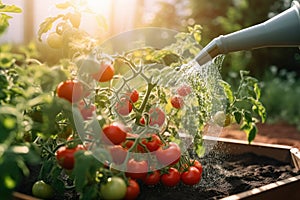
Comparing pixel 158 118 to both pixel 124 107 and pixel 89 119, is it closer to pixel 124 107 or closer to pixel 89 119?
pixel 124 107

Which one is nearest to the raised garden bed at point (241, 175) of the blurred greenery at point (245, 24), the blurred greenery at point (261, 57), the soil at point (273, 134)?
the soil at point (273, 134)

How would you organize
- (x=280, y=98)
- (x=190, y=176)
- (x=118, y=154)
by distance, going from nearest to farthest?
1. (x=118, y=154)
2. (x=190, y=176)
3. (x=280, y=98)

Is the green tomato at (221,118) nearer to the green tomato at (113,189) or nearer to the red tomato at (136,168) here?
the red tomato at (136,168)

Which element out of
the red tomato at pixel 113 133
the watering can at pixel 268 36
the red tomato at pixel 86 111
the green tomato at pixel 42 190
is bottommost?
the green tomato at pixel 42 190

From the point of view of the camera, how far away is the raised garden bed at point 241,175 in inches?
76.9

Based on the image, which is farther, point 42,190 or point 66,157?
point 42,190

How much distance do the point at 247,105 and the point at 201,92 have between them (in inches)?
133

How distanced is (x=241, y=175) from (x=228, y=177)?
80 mm

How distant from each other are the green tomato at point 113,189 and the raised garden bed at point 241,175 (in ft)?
0.79

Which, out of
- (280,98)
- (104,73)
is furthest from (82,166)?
(280,98)

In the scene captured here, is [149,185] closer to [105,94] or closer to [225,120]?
[105,94]

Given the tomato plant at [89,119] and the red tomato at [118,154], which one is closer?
the tomato plant at [89,119]

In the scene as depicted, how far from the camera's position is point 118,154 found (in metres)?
1.65

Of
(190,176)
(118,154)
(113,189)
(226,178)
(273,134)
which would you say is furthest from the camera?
(273,134)
